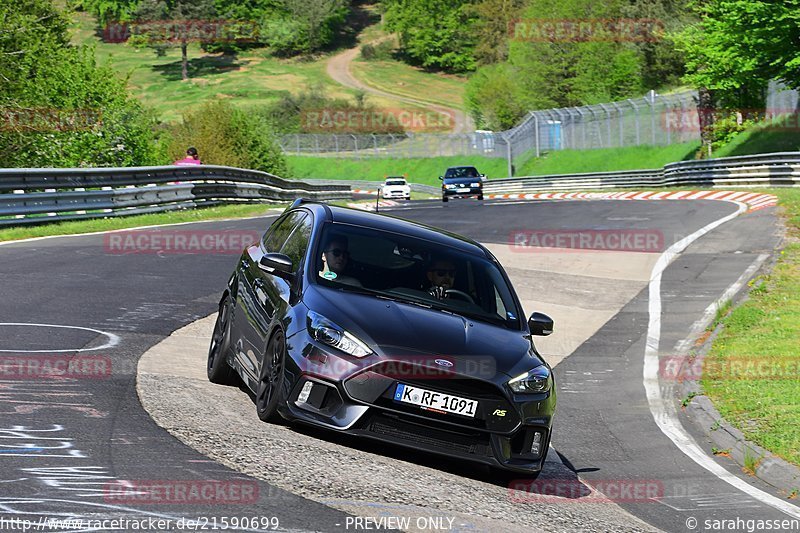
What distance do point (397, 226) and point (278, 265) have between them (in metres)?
1.19

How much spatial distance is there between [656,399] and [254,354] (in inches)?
193

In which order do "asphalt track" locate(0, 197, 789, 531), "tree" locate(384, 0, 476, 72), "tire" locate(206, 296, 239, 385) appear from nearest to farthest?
"asphalt track" locate(0, 197, 789, 531) → "tire" locate(206, 296, 239, 385) → "tree" locate(384, 0, 476, 72)

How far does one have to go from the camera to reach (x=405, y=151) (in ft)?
300

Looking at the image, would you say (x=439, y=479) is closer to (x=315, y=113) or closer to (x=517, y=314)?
(x=517, y=314)

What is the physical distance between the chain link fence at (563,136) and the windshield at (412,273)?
43.8 meters

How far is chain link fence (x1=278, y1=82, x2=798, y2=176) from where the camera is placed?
6103 centimetres

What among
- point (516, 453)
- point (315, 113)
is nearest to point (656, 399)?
point (516, 453)

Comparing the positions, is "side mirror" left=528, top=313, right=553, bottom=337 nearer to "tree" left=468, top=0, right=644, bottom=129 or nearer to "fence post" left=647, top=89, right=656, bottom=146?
"fence post" left=647, top=89, right=656, bottom=146

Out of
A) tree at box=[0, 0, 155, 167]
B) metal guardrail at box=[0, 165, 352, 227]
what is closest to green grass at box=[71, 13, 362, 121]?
tree at box=[0, 0, 155, 167]
